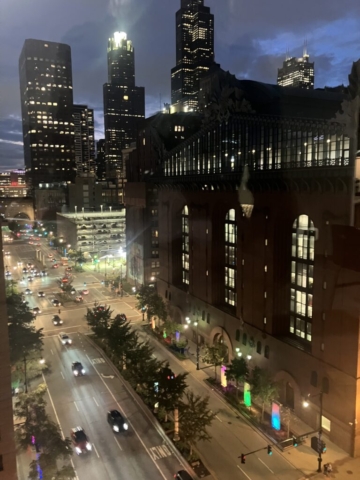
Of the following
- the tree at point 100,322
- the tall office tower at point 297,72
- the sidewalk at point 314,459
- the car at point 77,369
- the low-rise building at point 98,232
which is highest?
the tall office tower at point 297,72

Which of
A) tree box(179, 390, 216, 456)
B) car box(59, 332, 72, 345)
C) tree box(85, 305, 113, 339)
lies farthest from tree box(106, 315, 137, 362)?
tree box(179, 390, 216, 456)

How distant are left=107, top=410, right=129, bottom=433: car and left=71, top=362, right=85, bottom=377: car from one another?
7.98 meters

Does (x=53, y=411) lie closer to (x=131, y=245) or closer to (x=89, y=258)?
(x=131, y=245)

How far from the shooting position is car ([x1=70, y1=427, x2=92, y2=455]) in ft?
76.7

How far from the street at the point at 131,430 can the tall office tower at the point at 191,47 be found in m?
117

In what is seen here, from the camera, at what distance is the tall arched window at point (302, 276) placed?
2758 cm

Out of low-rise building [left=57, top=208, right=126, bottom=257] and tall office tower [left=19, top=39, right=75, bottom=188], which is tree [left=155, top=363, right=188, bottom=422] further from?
low-rise building [left=57, top=208, right=126, bottom=257]

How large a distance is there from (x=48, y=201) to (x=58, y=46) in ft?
143

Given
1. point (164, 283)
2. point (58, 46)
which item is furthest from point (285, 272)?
point (58, 46)

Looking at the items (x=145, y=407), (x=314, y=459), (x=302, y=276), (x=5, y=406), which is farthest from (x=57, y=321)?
(x=5, y=406)

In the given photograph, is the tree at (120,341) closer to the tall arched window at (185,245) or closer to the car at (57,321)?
the tall arched window at (185,245)

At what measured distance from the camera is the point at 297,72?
188ft

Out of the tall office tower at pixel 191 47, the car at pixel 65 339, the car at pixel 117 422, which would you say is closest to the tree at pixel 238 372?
the car at pixel 117 422

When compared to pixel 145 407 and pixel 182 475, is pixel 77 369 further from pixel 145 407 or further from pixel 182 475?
pixel 182 475
